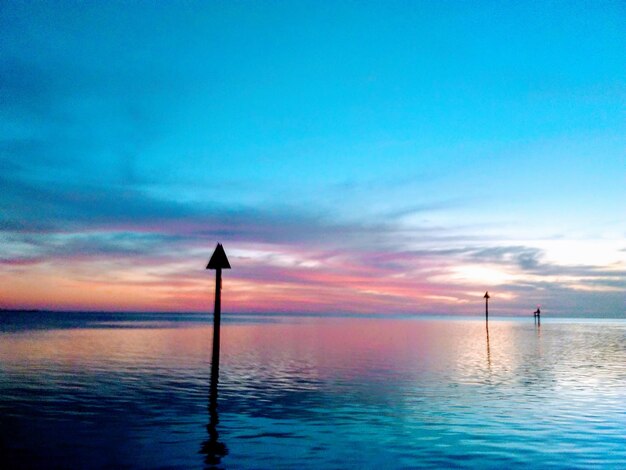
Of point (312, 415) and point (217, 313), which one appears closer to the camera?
point (312, 415)

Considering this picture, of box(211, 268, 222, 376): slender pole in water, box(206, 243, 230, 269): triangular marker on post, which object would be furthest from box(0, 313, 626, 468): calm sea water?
box(206, 243, 230, 269): triangular marker on post

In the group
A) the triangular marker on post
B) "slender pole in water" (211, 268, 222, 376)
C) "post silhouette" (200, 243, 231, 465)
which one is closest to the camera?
"post silhouette" (200, 243, 231, 465)

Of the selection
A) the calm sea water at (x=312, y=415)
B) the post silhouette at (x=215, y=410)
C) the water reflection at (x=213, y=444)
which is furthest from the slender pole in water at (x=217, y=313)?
the water reflection at (x=213, y=444)

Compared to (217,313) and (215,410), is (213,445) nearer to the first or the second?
(215,410)

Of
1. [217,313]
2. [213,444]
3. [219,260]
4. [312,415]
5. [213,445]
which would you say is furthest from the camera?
[217,313]

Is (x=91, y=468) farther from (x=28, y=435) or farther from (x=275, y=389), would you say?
(x=275, y=389)

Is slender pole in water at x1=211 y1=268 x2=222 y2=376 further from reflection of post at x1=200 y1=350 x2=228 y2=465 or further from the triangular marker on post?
reflection of post at x1=200 y1=350 x2=228 y2=465

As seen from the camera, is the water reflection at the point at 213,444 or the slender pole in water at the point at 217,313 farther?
the slender pole in water at the point at 217,313

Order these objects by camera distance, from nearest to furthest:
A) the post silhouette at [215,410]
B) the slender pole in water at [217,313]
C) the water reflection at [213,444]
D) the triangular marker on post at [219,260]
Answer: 1. the water reflection at [213,444]
2. the post silhouette at [215,410]
3. the triangular marker on post at [219,260]
4. the slender pole in water at [217,313]

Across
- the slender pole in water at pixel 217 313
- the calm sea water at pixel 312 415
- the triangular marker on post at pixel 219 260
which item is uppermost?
the triangular marker on post at pixel 219 260

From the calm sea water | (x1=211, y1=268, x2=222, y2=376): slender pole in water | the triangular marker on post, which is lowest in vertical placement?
the calm sea water

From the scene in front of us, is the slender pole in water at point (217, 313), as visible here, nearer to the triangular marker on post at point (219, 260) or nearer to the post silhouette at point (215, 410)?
the post silhouette at point (215, 410)

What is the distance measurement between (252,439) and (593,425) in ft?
35.6

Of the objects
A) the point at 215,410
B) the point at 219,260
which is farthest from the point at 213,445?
A: the point at 219,260
